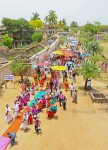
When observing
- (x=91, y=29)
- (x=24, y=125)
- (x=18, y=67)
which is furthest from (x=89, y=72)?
(x=91, y=29)

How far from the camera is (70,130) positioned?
15.1m

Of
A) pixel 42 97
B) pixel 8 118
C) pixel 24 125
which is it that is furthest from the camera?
pixel 42 97

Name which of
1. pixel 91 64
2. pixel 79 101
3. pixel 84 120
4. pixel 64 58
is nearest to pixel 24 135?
pixel 84 120

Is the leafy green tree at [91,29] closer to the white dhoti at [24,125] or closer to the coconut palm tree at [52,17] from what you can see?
the coconut palm tree at [52,17]

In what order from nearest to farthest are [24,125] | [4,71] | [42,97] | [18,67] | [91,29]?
[24,125]
[42,97]
[4,71]
[18,67]
[91,29]

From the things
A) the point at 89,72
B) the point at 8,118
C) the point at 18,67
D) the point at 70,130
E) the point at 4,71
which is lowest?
the point at 70,130

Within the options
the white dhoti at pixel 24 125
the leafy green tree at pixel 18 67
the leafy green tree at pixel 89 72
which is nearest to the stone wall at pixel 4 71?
the leafy green tree at pixel 18 67

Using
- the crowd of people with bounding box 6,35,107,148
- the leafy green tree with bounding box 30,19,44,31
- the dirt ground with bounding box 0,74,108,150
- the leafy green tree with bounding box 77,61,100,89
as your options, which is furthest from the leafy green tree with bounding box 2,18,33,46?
the dirt ground with bounding box 0,74,108,150

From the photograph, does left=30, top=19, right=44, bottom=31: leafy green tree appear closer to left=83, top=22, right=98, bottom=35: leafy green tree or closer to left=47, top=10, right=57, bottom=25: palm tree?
left=47, top=10, right=57, bottom=25: palm tree

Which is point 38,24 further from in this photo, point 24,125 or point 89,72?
point 24,125

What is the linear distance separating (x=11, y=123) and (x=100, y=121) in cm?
508

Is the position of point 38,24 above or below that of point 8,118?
above

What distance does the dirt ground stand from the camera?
44.0 ft

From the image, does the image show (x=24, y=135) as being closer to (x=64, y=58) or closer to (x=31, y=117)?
(x=31, y=117)
